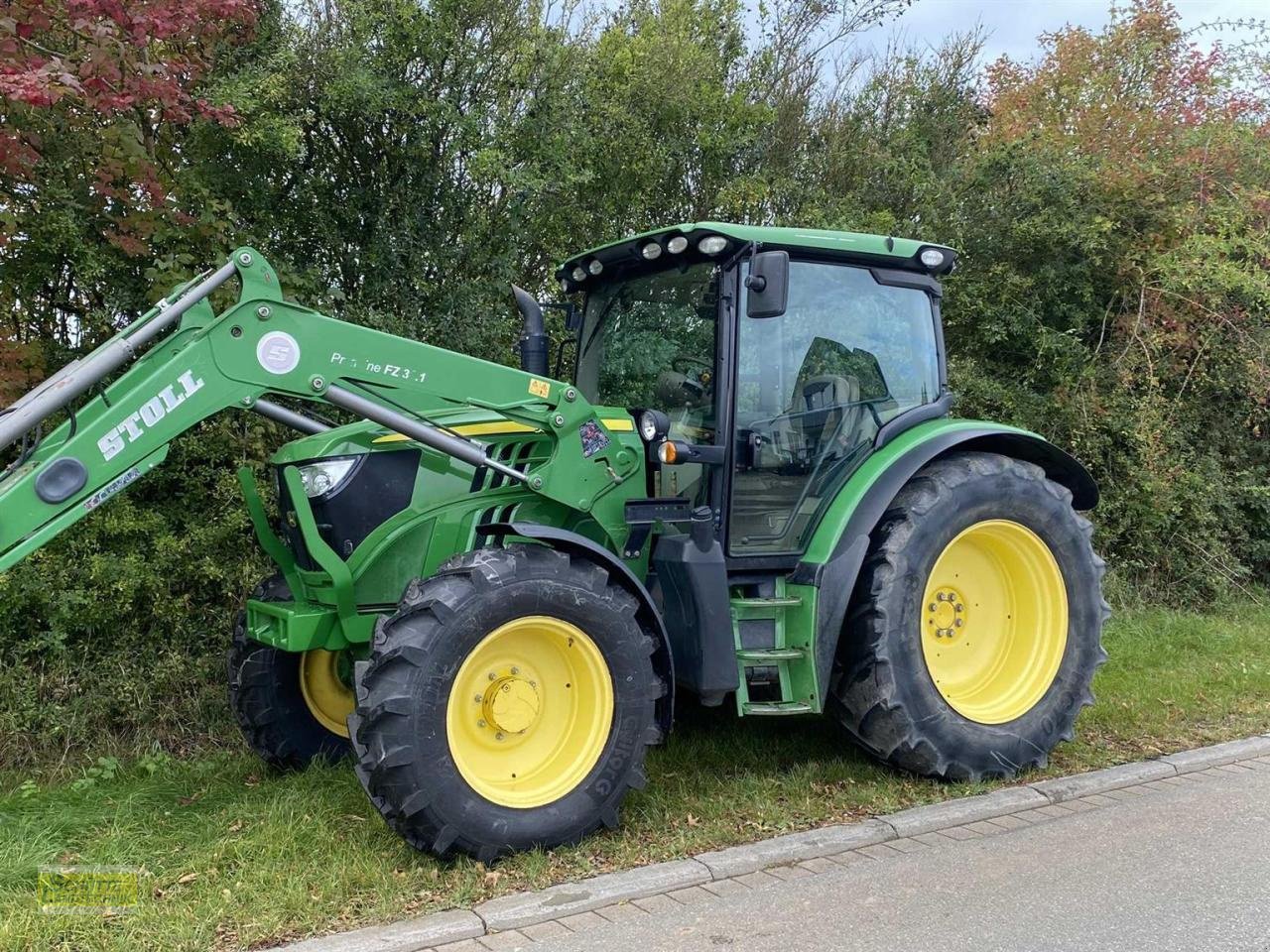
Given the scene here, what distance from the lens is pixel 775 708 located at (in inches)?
159

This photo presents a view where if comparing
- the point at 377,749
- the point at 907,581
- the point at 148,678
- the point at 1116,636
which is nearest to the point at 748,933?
the point at 377,749

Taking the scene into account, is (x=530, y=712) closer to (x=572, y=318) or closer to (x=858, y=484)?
(x=858, y=484)

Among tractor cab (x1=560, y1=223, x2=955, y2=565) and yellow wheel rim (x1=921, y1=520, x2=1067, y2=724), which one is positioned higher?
tractor cab (x1=560, y1=223, x2=955, y2=565)

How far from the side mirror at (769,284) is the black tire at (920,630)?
1.10 metres

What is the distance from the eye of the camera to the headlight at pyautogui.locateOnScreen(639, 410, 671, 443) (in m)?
4.10

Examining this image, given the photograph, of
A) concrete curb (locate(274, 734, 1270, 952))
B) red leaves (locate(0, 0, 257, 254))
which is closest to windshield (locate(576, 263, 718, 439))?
concrete curb (locate(274, 734, 1270, 952))

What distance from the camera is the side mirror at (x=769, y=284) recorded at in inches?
155

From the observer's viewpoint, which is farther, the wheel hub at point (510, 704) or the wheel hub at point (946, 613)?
the wheel hub at point (946, 613)

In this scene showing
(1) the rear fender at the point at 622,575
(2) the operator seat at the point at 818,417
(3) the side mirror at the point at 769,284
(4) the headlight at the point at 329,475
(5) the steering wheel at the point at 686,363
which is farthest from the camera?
(2) the operator seat at the point at 818,417

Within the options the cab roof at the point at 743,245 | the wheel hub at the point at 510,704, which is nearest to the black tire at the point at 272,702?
the wheel hub at the point at 510,704

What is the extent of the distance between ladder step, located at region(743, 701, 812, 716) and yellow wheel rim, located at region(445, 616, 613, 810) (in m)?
0.63

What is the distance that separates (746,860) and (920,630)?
4.26ft

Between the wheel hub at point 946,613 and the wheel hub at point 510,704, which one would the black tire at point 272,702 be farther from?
the wheel hub at point 946,613

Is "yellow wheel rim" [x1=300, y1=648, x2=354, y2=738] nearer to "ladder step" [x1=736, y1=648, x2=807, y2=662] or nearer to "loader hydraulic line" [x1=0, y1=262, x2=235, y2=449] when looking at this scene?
"loader hydraulic line" [x1=0, y1=262, x2=235, y2=449]
